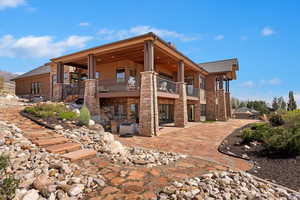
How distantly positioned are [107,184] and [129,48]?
968cm

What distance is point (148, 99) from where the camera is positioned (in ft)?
32.5

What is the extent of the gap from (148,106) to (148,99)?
1.41ft

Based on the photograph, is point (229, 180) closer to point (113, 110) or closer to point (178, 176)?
point (178, 176)

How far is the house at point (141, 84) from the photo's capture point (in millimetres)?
10086

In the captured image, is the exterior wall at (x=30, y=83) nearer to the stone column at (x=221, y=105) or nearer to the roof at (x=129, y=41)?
the roof at (x=129, y=41)

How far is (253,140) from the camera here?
25.5 feet

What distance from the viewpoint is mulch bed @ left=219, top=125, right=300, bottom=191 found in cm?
410

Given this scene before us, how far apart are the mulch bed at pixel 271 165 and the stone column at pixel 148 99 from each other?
4.25 metres

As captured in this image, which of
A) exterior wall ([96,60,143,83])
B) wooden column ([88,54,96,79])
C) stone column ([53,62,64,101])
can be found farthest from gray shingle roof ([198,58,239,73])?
stone column ([53,62,64,101])

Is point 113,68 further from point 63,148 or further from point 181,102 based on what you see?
point 63,148

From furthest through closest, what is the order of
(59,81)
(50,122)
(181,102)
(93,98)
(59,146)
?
1. (59,81)
2. (181,102)
3. (93,98)
4. (50,122)
5. (59,146)

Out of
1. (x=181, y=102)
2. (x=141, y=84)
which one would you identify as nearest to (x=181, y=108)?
(x=181, y=102)

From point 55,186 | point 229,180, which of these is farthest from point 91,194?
point 229,180

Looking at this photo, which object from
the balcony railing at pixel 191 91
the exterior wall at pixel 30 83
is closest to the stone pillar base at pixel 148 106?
the balcony railing at pixel 191 91
